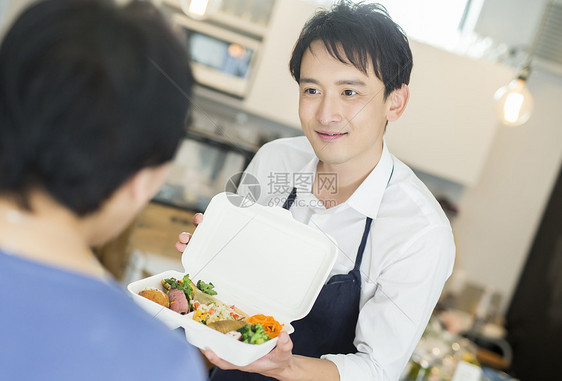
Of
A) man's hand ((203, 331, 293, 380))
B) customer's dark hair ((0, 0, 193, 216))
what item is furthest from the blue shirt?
man's hand ((203, 331, 293, 380))

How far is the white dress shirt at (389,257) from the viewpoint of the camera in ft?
3.15

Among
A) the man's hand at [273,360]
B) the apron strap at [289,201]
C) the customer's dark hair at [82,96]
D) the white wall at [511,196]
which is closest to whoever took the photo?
the customer's dark hair at [82,96]

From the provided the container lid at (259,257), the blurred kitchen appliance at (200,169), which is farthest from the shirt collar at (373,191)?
the blurred kitchen appliance at (200,169)

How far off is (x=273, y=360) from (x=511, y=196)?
2442 mm

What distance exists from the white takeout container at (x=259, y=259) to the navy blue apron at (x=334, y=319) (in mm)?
46

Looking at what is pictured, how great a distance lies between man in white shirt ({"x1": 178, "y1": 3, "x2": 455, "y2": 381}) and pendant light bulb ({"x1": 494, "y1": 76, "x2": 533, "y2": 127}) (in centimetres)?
132

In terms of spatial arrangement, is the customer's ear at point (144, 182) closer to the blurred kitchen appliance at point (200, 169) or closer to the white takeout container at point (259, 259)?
the white takeout container at point (259, 259)

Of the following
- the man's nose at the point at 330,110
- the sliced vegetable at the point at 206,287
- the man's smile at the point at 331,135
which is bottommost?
the sliced vegetable at the point at 206,287

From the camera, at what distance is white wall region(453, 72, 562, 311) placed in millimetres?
2926

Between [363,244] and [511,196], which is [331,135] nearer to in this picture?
[363,244]

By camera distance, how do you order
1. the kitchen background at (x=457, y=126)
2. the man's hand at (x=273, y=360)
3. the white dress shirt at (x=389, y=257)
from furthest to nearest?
the kitchen background at (x=457, y=126) < the white dress shirt at (x=389, y=257) < the man's hand at (x=273, y=360)

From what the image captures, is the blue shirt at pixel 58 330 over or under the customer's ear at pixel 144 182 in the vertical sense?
under

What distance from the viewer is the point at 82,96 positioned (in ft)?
1.48

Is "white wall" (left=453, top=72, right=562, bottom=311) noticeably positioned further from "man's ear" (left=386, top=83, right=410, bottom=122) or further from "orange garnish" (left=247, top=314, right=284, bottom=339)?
"orange garnish" (left=247, top=314, right=284, bottom=339)
